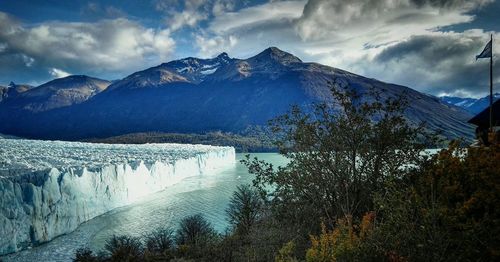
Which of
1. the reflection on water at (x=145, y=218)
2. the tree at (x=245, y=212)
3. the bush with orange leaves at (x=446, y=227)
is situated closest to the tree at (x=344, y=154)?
the bush with orange leaves at (x=446, y=227)

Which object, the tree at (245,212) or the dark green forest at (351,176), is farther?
the tree at (245,212)

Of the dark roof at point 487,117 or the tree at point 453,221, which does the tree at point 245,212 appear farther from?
the dark roof at point 487,117

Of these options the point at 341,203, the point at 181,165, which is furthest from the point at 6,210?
the point at 181,165

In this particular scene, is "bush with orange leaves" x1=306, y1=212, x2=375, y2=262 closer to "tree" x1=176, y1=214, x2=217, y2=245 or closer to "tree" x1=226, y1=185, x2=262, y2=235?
"tree" x1=226, y1=185, x2=262, y2=235

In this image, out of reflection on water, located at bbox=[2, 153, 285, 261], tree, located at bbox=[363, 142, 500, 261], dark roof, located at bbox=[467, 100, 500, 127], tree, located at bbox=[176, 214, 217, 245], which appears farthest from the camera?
dark roof, located at bbox=[467, 100, 500, 127]

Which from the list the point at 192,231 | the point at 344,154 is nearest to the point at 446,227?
the point at 344,154

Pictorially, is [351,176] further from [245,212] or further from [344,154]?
[245,212]

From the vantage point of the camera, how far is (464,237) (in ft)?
21.4

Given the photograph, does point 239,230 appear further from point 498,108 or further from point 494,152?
point 498,108

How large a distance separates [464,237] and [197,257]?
1082cm

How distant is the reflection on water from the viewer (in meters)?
20.2

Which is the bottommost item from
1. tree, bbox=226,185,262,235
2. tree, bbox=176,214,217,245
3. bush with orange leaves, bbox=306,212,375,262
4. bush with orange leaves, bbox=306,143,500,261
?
tree, bbox=176,214,217,245

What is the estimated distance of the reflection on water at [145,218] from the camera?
794 inches

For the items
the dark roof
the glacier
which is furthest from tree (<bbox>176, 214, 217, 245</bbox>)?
the dark roof
